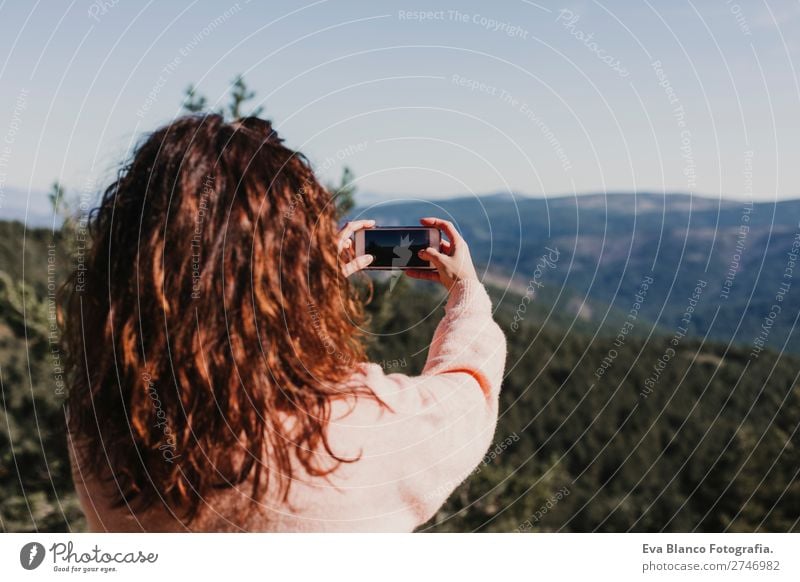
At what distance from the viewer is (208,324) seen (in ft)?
5.62

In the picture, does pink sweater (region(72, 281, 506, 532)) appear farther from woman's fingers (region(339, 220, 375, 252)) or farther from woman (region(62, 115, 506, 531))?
woman's fingers (region(339, 220, 375, 252))

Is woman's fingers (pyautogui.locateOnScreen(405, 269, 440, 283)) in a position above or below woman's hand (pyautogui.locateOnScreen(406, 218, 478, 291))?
below

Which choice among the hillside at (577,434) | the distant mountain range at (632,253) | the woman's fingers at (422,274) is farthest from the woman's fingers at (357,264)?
the distant mountain range at (632,253)

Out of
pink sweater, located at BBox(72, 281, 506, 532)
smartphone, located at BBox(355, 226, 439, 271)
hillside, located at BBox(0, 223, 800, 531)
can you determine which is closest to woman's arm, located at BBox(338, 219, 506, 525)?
pink sweater, located at BBox(72, 281, 506, 532)

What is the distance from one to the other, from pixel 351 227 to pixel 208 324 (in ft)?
2.45

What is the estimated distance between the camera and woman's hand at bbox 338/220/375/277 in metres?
2.25

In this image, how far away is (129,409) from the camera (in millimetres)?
1700

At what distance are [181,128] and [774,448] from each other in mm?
13740

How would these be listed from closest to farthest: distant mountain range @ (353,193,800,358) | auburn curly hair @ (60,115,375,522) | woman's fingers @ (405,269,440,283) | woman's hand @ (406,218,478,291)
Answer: auburn curly hair @ (60,115,375,522) → woman's hand @ (406,218,478,291) → woman's fingers @ (405,269,440,283) → distant mountain range @ (353,193,800,358)

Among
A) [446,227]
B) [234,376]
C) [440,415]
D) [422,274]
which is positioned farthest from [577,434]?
[234,376]

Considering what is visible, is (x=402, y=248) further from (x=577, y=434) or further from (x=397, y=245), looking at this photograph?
(x=577, y=434)

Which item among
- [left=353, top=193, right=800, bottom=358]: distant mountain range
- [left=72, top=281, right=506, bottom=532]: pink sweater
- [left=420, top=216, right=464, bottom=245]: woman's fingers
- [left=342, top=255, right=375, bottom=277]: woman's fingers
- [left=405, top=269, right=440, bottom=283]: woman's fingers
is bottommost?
[left=353, top=193, right=800, bottom=358]: distant mountain range

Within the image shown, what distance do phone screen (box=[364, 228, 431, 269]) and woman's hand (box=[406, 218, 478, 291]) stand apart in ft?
0.11

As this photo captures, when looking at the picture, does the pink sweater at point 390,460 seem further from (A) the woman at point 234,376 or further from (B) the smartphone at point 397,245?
(B) the smartphone at point 397,245
